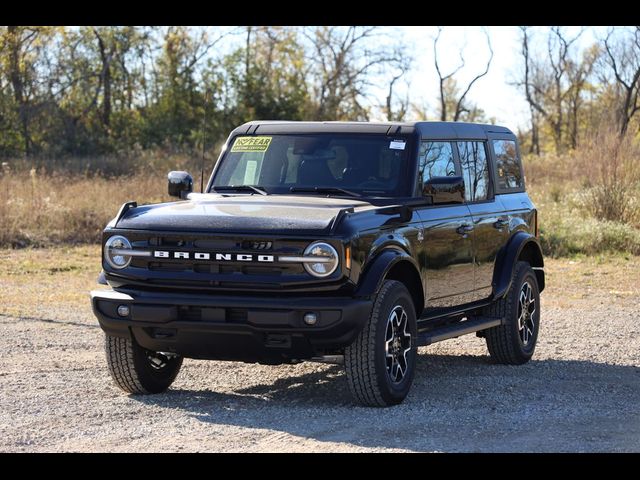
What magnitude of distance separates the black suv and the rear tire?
3cm

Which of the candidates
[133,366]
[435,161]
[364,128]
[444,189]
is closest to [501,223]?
[435,161]

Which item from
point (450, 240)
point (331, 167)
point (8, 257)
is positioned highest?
point (331, 167)

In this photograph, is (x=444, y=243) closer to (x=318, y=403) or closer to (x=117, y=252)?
(x=318, y=403)

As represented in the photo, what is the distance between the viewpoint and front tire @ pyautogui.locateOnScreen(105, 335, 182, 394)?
7996 millimetres

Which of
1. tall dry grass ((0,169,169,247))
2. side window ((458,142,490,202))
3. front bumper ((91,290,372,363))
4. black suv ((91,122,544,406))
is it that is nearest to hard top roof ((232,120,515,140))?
black suv ((91,122,544,406))

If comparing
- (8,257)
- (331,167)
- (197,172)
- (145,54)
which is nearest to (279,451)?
(331,167)

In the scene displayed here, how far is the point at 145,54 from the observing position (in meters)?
51.0

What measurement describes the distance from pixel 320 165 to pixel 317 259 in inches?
65.9

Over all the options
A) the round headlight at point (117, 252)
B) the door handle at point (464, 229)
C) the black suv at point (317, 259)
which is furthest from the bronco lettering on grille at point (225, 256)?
the door handle at point (464, 229)

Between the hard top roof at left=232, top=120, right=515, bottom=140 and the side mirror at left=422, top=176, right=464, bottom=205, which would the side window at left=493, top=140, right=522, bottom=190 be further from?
the side mirror at left=422, top=176, right=464, bottom=205

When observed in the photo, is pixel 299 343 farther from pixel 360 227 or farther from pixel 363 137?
pixel 363 137

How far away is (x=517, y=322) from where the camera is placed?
32.7ft

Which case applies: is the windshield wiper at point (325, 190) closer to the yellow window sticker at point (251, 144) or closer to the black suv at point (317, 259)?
the black suv at point (317, 259)
